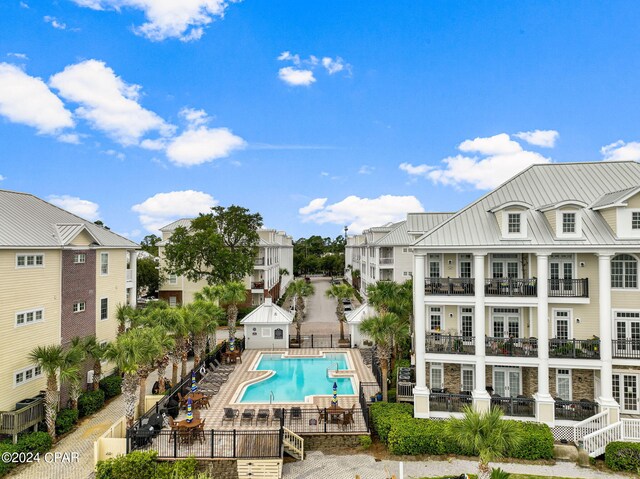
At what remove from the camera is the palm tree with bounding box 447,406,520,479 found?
1244 cm

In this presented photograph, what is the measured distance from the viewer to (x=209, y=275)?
140 feet

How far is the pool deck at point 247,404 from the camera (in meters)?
19.2

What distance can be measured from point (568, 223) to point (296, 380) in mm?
19360

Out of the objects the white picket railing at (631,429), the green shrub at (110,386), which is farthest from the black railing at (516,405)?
the green shrub at (110,386)

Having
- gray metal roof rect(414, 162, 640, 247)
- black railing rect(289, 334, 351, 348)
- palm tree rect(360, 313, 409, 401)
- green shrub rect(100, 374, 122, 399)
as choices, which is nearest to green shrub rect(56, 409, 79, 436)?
green shrub rect(100, 374, 122, 399)

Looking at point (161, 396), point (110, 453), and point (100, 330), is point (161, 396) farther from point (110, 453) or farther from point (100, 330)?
point (100, 330)

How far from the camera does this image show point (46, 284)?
20.4 meters

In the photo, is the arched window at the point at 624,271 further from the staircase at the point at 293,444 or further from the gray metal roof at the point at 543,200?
the staircase at the point at 293,444

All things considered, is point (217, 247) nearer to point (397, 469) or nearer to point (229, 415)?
point (229, 415)

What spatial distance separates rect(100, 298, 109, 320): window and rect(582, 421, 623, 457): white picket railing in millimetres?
27863

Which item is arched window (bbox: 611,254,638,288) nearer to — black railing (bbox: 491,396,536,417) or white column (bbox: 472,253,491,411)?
white column (bbox: 472,253,491,411)

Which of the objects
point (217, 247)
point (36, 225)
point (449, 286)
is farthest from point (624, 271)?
point (217, 247)

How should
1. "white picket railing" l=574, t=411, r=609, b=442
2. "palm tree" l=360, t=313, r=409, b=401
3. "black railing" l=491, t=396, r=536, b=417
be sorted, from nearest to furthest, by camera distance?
"white picket railing" l=574, t=411, r=609, b=442
"black railing" l=491, t=396, r=536, b=417
"palm tree" l=360, t=313, r=409, b=401

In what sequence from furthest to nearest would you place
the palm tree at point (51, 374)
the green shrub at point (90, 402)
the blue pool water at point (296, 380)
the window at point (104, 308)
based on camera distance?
the window at point (104, 308) → the blue pool water at point (296, 380) → the green shrub at point (90, 402) → the palm tree at point (51, 374)
